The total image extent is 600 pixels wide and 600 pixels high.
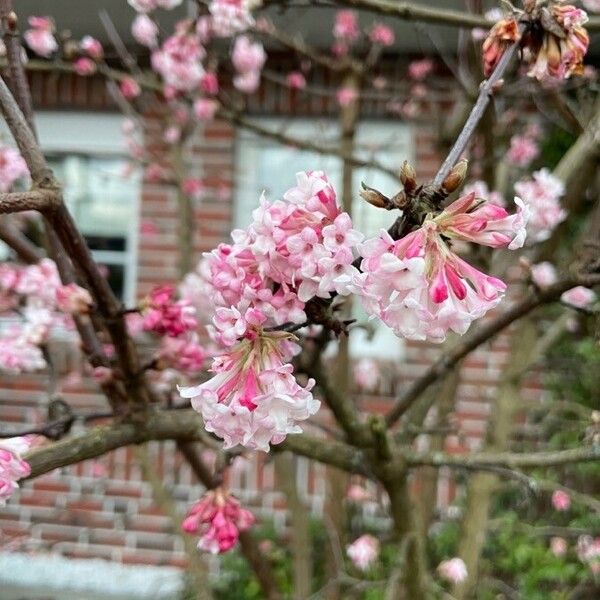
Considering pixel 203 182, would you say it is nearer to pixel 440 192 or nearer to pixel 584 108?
pixel 584 108

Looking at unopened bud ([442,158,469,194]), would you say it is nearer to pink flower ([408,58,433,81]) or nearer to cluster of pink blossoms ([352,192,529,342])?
cluster of pink blossoms ([352,192,529,342])

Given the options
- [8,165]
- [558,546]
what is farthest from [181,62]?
[558,546]

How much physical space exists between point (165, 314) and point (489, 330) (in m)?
0.63

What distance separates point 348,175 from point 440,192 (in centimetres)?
229

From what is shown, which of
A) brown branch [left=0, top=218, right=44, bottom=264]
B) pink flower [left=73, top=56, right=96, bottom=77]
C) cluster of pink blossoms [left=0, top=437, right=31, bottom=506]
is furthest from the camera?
pink flower [left=73, top=56, right=96, bottom=77]

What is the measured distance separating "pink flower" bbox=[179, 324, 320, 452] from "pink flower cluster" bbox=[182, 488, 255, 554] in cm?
46

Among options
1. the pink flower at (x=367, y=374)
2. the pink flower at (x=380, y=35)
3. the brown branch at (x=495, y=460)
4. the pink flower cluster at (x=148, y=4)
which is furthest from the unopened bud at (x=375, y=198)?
the pink flower at (x=367, y=374)

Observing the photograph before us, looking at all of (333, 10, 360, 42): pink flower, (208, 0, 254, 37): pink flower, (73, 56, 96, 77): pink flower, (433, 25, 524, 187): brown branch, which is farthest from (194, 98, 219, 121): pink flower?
(433, 25, 524, 187): brown branch

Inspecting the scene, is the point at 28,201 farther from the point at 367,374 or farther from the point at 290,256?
the point at 367,374

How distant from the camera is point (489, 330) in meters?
1.45

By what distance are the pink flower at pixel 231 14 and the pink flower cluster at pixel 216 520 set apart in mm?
1098

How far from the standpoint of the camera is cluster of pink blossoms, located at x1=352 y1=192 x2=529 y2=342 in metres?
0.59

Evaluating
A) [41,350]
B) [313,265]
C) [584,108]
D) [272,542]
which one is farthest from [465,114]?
[272,542]

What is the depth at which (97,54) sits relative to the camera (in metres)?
2.51
